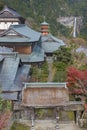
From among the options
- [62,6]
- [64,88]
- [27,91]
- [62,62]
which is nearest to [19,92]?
[27,91]

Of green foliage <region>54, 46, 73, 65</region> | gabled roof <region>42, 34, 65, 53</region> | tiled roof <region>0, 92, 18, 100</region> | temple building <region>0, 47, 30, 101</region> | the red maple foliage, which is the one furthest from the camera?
gabled roof <region>42, 34, 65, 53</region>

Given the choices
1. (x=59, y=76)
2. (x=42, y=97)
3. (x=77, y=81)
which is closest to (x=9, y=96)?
(x=42, y=97)

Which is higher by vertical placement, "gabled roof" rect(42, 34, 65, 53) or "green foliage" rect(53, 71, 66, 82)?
"green foliage" rect(53, 71, 66, 82)

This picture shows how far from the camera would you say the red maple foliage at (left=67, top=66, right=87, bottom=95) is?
74.3 ft

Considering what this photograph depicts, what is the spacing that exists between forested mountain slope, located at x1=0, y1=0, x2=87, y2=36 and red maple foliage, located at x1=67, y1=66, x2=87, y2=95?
156ft

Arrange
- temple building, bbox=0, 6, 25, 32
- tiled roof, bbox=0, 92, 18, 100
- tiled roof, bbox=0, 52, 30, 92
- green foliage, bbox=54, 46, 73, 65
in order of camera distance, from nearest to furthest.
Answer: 1. tiled roof, bbox=0, 92, 18, 100
2. tiled roof, bbox=0, 52, 30, 92
3. green foliage, bbox=54, 46, 73, 65
4. temple building, bbox=0, 6, 25, 32

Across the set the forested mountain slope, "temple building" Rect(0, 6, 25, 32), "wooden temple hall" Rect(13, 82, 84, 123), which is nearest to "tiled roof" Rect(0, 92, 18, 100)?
"wooden temple hall" Rect(13, 82, 84, 123)

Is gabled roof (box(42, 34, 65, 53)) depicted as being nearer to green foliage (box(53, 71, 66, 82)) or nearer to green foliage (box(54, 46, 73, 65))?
green foliage (box(54, 46, 73, 65))

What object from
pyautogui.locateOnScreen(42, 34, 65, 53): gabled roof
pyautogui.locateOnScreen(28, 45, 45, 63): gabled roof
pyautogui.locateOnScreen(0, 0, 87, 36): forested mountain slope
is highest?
pyautogui.locateOnScreen(28, 45, 45, 63): gabled roof

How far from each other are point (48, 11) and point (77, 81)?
69.8 m

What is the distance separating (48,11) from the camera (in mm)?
90812

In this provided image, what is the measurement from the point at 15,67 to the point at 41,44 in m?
16.1

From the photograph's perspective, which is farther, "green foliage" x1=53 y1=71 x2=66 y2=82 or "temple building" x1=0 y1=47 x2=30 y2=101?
"green foliage" x1=53 y1=71 x2=66 y2=82

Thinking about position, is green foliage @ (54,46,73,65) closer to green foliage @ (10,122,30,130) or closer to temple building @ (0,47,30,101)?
temple building @ (0,47,30,101)
